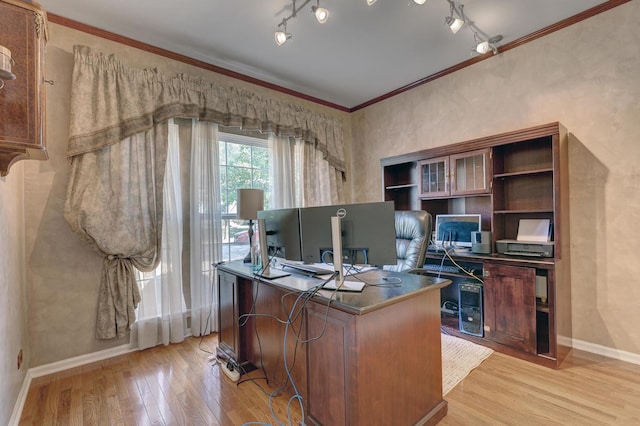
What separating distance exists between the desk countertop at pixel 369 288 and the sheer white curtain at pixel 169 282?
1.02 m

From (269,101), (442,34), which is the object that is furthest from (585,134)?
(269,101)

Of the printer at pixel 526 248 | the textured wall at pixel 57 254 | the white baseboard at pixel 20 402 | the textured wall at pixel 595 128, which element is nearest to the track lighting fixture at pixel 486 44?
the textured wall at pixel 595 128

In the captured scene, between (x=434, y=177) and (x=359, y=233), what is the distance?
2.03 meters

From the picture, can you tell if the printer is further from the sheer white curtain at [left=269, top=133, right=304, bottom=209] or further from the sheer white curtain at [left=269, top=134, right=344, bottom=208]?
the sheer white curtain at [left=269, top=133, right=304, bottom=209]

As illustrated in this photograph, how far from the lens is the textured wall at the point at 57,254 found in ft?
7.63

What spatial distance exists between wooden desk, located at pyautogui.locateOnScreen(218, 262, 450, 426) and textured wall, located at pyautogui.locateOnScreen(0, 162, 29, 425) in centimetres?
137

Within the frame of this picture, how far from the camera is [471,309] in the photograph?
2760mm

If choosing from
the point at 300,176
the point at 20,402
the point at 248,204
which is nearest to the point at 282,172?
the point at 300,176

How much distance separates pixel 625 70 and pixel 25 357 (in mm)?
5064

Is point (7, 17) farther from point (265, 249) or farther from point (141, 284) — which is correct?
point (141, 284)

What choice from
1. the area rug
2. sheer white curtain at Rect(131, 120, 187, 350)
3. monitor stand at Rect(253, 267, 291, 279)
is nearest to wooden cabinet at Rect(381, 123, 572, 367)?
the area rug

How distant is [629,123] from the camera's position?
92.8 inches

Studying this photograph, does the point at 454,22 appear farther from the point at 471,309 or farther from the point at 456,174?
the point at 471,309

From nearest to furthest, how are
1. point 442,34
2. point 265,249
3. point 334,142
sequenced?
point 265,249, point 442,34, point 334,142
